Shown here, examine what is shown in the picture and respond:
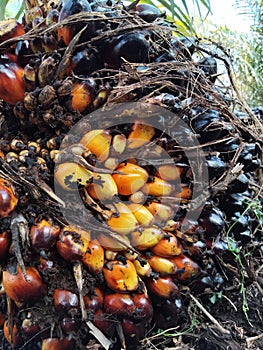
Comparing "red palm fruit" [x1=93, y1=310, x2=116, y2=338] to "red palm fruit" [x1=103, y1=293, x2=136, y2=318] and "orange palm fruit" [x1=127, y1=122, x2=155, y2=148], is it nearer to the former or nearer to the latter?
"red palm fruit" [x1=103, y1=293, x2=136, y2=318]

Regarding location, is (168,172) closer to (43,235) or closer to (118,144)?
(118,144)

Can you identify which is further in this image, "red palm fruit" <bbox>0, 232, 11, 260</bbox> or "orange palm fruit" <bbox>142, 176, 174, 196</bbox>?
"orange palm fruit" <bbox>142, 176, 174, 196</bbox>

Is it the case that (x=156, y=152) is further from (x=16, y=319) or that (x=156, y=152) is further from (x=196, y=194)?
(x=16, y=319)

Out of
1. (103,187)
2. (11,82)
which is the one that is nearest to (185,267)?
(103,187)

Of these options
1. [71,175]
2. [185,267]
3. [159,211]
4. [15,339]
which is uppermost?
[71,175]

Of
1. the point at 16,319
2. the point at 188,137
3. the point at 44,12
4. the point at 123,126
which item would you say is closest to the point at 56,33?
the point at 44,12

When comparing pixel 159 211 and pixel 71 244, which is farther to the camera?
pixel 159 211

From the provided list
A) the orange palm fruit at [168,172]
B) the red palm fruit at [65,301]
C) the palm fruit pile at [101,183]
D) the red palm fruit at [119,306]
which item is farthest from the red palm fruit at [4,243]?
the orange palm fruit at [168,172]

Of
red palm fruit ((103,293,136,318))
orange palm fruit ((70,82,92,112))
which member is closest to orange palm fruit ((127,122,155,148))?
orange palm fruit ((70,82,92,112))
